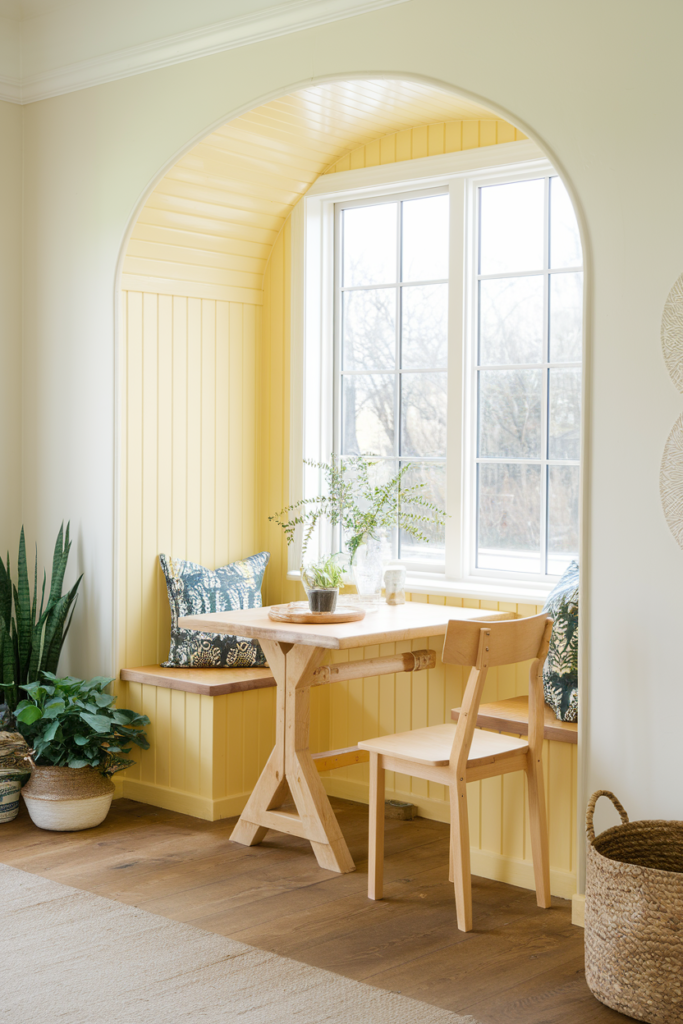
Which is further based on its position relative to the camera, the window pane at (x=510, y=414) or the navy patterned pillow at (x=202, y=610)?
the navy patterned pillow at (x=202, y=610)

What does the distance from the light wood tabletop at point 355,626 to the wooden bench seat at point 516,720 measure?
0.31 metres

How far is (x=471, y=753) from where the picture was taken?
3.26 m

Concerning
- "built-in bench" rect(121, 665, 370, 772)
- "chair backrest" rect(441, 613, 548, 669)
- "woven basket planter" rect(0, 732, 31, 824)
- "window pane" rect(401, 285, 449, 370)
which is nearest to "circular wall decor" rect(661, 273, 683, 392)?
"chair backrest" rect(441, 613, 548, 669)

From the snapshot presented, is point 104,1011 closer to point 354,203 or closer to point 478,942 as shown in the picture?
point 478,942

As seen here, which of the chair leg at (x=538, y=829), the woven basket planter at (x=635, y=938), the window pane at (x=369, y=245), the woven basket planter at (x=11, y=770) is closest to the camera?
the woven basket planter at (x=635, y=938)

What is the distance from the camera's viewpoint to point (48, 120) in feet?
15.3

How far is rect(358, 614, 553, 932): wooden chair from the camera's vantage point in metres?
3.16

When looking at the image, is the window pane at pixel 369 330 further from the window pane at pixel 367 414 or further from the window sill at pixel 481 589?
the window sill at pixel 481 589

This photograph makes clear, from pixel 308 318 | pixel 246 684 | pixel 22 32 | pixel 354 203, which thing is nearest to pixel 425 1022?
pixel 246 684

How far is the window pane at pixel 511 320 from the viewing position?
417cm

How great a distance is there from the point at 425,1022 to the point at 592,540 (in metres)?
1.34

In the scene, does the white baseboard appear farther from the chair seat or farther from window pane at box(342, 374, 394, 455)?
window pane at box(342, 374, 394, 455)

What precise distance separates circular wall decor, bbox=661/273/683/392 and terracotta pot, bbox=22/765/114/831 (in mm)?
2503

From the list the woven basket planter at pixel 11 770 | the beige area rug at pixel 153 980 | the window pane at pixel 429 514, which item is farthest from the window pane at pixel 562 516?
the woven basket planter at pixel 11 770
